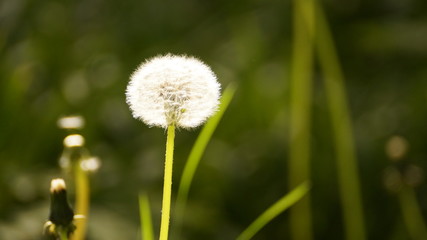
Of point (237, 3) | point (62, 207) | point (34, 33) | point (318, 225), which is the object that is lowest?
point (62, 207)

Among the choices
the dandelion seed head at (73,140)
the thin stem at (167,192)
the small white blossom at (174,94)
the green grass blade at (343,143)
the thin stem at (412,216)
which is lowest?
the thin stem at (167,192)

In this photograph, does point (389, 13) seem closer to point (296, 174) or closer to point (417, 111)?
point (417, 111)

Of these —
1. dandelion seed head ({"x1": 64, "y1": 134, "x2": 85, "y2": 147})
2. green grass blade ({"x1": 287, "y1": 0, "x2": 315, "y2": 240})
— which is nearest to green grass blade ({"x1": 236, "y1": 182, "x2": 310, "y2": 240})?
green grass blade ({"x1": 287, "y1": 0, "x2": 315, "y2": 240})

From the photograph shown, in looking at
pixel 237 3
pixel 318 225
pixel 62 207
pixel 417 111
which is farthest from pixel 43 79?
pixel 62 207

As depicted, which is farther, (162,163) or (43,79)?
(43,79)

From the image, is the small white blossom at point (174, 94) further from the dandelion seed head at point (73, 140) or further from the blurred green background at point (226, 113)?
Result: the blurred green background at point (226, 113)

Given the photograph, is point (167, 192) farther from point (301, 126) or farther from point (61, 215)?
point (301, 126)

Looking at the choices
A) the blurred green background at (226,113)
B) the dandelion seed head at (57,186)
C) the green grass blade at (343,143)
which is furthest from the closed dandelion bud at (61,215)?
the green grass blade at (343,143)
